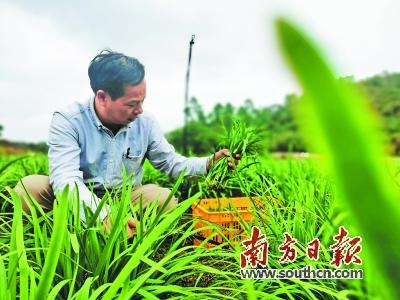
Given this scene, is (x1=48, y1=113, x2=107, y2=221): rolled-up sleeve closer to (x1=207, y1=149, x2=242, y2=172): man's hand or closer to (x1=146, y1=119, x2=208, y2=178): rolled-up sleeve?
(x1=146, y1=119, x2=208, y2=178): rolled-up sleeve

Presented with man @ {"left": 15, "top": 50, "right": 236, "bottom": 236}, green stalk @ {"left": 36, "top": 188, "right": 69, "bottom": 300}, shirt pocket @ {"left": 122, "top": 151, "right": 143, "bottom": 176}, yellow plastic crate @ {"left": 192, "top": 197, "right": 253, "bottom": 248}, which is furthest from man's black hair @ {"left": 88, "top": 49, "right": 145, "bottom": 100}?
green stalk @ {"left": 36, "top": 188, "right": 69, "bottom": 300}

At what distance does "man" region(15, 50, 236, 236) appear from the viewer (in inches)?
83.4

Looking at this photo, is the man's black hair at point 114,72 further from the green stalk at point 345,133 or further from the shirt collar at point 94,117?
the green stalk at point 345,133

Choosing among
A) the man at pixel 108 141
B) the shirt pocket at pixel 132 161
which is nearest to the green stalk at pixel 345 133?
the man at pixel 108 141

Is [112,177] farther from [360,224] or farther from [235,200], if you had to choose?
[360,224]

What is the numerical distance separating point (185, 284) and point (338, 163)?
147 centimetres

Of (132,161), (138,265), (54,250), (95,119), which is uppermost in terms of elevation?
(95,119)

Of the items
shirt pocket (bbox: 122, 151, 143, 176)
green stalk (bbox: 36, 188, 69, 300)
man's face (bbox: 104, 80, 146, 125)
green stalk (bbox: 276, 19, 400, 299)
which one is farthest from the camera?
shirt pocket (bbox: 122, 151, 143, 176)

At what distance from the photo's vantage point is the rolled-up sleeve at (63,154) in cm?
200

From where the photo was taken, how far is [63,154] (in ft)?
6.93

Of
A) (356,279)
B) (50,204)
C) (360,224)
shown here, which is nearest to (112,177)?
(50,204)

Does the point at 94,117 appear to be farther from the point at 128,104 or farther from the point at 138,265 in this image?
the point at 138,265

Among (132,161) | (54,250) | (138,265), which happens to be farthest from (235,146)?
(54,250)

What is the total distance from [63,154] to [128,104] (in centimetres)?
34
